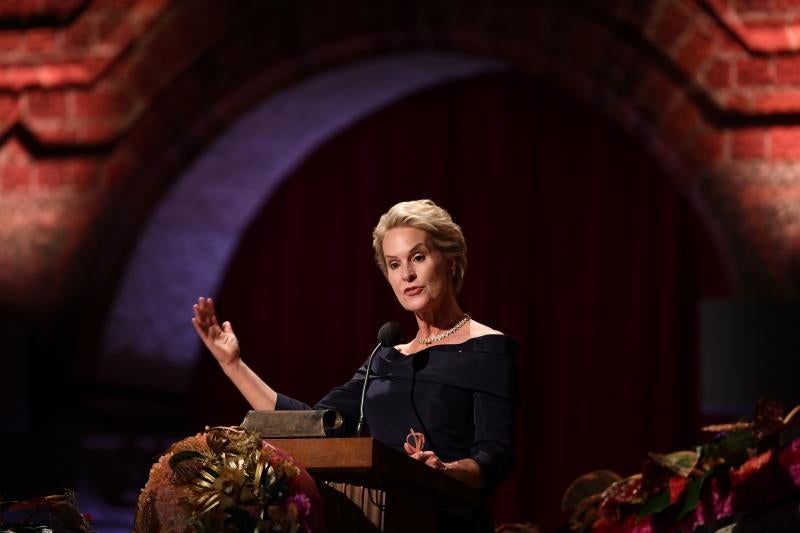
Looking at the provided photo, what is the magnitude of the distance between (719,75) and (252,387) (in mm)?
2647

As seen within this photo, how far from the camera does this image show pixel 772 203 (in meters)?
4.68

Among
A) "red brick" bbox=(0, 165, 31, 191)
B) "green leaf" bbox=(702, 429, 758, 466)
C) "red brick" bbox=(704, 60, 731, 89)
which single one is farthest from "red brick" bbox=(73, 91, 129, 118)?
"green leaf" bbox=(702, 429, 758, 466)

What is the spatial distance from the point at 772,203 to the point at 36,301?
→ 3.09 meters

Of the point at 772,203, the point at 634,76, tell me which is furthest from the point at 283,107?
the point at 772,203

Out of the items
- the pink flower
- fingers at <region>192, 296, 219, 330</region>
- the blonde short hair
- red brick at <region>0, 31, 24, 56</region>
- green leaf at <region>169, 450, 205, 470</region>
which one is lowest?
the pink flower

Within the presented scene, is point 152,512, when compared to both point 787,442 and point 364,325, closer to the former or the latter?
point 787,442

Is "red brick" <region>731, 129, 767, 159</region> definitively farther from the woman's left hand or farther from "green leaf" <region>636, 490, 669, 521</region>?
the woman's left hand

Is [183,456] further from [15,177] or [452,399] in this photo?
[15,177]

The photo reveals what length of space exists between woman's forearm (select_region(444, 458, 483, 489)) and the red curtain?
370 cm

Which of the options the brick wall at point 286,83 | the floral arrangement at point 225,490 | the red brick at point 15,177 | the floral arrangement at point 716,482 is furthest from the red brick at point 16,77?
the floral arrangement at point 225,490

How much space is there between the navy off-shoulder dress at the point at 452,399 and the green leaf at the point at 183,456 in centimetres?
52

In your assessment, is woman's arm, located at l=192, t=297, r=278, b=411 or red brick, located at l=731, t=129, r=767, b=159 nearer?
woman's arm, located at l=192, t=297, r=278, b=411

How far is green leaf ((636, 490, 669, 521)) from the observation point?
3.25m

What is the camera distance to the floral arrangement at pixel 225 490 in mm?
2209
